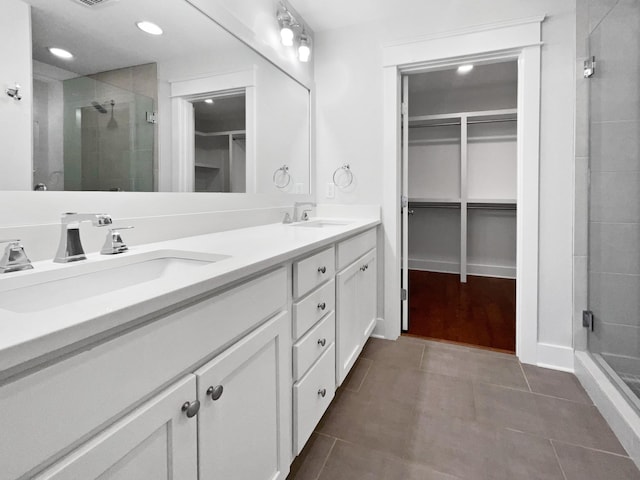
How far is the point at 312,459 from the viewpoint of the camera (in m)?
1.33

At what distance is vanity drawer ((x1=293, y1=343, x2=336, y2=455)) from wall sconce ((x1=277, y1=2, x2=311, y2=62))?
1.86m

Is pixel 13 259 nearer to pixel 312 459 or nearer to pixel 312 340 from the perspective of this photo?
pixel 312 340

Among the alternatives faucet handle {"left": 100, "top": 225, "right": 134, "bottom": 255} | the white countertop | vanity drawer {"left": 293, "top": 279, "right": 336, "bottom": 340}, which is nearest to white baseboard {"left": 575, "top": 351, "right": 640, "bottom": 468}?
vanity drawer {"left": 293, "top": 279, "right": 336, "bottom": 340}

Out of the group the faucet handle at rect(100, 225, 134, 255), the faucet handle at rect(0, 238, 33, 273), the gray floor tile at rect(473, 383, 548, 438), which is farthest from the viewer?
the gray floor tile at rect(473, 383, 548, 438)

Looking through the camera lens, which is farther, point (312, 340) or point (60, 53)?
point (312, 340)

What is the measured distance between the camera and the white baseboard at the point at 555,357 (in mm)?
2035

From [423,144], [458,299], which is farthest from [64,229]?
[423,144]

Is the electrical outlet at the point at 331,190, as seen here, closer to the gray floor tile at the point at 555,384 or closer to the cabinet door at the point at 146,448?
the gray floor tile at the point at 555,384

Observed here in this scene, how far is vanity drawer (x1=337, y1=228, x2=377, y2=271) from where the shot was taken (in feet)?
5.32

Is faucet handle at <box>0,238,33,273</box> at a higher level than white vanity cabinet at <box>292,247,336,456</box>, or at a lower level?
higher

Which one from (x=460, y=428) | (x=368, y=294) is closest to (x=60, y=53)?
(x=368, y=294)

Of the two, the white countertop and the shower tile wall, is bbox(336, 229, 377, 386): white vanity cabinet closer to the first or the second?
the white countertop

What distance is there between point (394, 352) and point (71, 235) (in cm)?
192

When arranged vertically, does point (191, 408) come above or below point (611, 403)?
above
